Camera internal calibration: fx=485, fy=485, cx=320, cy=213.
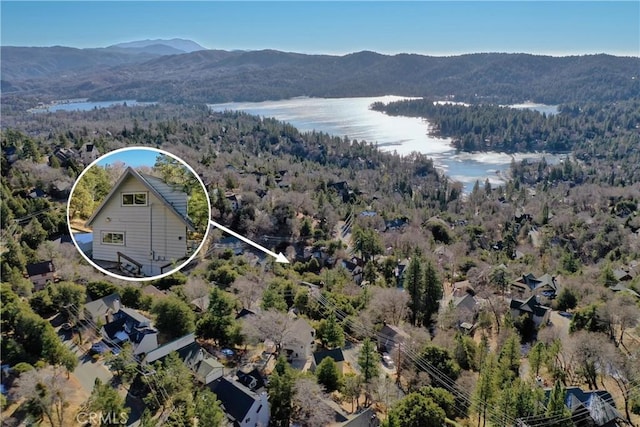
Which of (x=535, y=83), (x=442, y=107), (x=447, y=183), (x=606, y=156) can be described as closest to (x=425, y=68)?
(x=535, y=83)

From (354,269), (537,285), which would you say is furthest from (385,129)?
(537,285)

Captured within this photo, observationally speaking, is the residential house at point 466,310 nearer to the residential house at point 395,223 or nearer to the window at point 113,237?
the residential house at point 395,223

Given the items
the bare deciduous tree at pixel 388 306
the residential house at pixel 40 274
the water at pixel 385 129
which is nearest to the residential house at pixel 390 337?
the bare deciduous tree at pixel 388 306

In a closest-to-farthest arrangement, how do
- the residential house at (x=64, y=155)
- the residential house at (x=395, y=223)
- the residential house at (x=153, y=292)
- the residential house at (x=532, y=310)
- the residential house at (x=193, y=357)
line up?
the residential house at (x=193, y=357)
the residential house at (x=153, y=292)
the residential house at (x=532, y=310)
the residential house at (x=64, y=155)
the residential house at (x=395, y=223)

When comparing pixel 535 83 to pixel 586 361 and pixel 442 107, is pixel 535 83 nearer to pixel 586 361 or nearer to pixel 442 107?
pixel 442 107

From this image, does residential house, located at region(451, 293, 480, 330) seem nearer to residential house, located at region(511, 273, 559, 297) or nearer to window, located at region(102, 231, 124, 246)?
residential house, located at region(511, 273, 559, 297)

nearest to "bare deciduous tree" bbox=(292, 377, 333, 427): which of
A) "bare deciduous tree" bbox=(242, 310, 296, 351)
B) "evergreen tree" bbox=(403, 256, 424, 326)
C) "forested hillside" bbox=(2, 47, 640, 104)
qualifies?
"bare deciduous tree" bbox=(242, 310, 296, 351)
